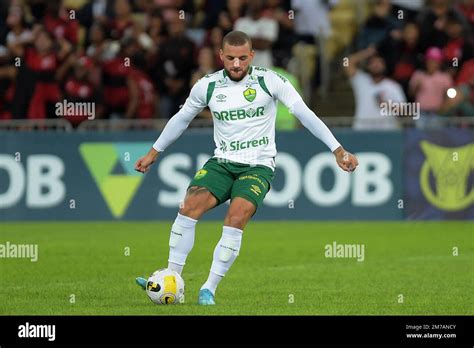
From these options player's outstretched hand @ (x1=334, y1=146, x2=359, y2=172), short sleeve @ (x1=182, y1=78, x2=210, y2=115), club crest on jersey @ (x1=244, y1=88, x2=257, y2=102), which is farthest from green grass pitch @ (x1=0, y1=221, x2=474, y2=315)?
club crest on jersey @ (x1=244, y1=88, x2=257, y2=102)

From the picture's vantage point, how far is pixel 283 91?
13.1 meters

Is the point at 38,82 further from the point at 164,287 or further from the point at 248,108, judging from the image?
the point at 164,287

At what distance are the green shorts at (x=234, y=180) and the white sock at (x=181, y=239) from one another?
36cm

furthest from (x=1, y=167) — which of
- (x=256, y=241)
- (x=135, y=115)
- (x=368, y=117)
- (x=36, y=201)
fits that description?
(x=368, y=117)

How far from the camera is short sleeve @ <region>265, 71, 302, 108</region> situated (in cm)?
1302

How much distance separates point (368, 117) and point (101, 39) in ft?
16.4

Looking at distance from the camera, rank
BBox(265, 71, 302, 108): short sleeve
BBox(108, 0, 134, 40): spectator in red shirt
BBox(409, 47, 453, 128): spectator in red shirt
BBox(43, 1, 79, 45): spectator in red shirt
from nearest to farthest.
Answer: BBox(265, 71, 302, 108): short sleeve, BBox(409, 47, 453, 128): spectator in red shirt, BBox(108, 0, 134, 40): spectator in red shirt, BBox(43, 1, 79, 45): spectator in red shirt

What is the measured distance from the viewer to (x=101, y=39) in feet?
81.7

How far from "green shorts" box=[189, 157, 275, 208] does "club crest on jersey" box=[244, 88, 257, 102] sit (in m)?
0.62

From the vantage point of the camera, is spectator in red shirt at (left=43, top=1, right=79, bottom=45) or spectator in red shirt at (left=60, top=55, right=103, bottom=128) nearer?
spectator in red shirt at (left=60, top=55, right=103, bottom=128)

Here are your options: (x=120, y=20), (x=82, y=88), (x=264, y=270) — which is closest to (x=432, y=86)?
(x=120, y=20)

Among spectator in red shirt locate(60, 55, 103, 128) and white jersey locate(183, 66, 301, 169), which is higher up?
spectator in red shirt locate(60, 55, 103, 128)

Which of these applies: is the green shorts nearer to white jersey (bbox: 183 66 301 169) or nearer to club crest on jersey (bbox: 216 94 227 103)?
white jersey (bbox: 183 66 301 169)

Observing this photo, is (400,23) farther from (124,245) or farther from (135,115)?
(124,245)
